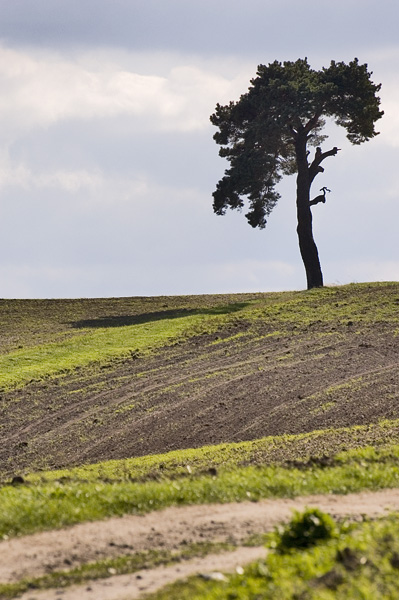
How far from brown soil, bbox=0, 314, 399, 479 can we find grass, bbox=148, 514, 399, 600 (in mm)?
12307

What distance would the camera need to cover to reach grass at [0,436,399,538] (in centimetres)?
1148

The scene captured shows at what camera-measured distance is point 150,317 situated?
43.2 m

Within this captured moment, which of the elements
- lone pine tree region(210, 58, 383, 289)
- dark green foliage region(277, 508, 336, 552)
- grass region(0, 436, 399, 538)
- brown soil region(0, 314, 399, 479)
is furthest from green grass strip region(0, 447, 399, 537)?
lone pine tree region(210, 58, 383, 289)

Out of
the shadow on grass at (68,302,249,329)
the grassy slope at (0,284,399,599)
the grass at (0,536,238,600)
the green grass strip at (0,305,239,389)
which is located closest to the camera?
the grassy slope at (0,284,399,599)

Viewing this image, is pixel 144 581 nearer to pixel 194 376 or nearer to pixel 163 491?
pixel 163 491

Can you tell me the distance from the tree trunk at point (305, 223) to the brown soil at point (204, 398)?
58.1 ft

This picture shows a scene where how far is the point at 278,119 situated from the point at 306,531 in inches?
1614

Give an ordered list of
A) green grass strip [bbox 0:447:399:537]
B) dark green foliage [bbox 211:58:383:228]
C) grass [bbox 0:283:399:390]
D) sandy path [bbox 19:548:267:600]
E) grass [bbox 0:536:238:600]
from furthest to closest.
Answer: dark green foliage [bbox 211:58:383:228]
grass [bbox 0:283:399:390]
green grass strip [bbox 0:447:399:537]
grass [bbox 0:536:238:600]
sandy path [bbox 19:548:267:600]

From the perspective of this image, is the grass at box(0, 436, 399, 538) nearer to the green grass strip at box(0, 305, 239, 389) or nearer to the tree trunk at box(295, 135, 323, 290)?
the green grass strip at box(0, 305, 239, 389)

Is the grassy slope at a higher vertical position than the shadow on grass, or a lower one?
lower

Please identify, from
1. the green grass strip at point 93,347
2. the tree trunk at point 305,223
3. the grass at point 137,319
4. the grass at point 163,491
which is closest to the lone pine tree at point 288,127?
the tree trunk at point 305,223

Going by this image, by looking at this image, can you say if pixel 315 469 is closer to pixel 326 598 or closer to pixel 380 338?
pixel 326 598

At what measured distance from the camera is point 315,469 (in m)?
13.9

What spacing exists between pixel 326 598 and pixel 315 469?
6508 mm
